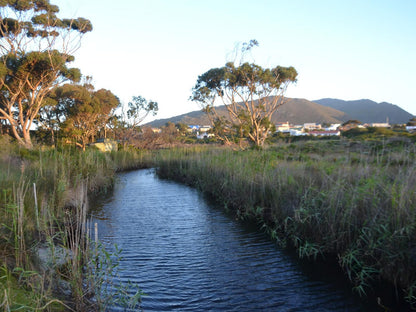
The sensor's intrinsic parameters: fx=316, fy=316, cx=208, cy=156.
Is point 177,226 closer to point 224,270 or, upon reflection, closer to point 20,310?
point 224,270

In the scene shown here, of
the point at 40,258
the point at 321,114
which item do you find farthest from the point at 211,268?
the point at 321,114

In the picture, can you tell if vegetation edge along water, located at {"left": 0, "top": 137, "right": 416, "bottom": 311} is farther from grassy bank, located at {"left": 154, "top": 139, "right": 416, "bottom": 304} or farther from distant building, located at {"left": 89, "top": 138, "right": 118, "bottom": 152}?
distant building, located at {"left": 89, "top": 138, "right": 118, "bottom": 152}

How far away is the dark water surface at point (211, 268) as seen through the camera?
361cm

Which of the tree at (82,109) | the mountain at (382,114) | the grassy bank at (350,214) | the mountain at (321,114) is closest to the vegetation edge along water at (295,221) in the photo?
the grassy bank at (350,214)

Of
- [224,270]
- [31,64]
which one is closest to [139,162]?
[31,64]

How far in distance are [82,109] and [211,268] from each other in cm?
2102

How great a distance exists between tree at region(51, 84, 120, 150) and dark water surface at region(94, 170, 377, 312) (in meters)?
Result: 17.2

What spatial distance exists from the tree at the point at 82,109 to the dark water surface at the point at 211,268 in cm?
1716

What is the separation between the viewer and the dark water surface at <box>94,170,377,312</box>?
361 centimetres

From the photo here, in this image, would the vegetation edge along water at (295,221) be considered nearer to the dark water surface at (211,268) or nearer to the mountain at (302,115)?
the dark water surface at (211,268)

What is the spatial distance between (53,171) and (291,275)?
17.1 feet

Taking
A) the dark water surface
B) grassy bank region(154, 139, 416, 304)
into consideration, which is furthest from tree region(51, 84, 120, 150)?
grassy bank region(154, 139, 416, 304)

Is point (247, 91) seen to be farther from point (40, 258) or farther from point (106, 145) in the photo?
point (40, 258)

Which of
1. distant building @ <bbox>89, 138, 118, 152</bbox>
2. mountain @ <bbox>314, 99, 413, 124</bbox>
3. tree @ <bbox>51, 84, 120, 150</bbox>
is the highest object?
mountain @ <bbox>314, 99, 413, 124</bbox>
